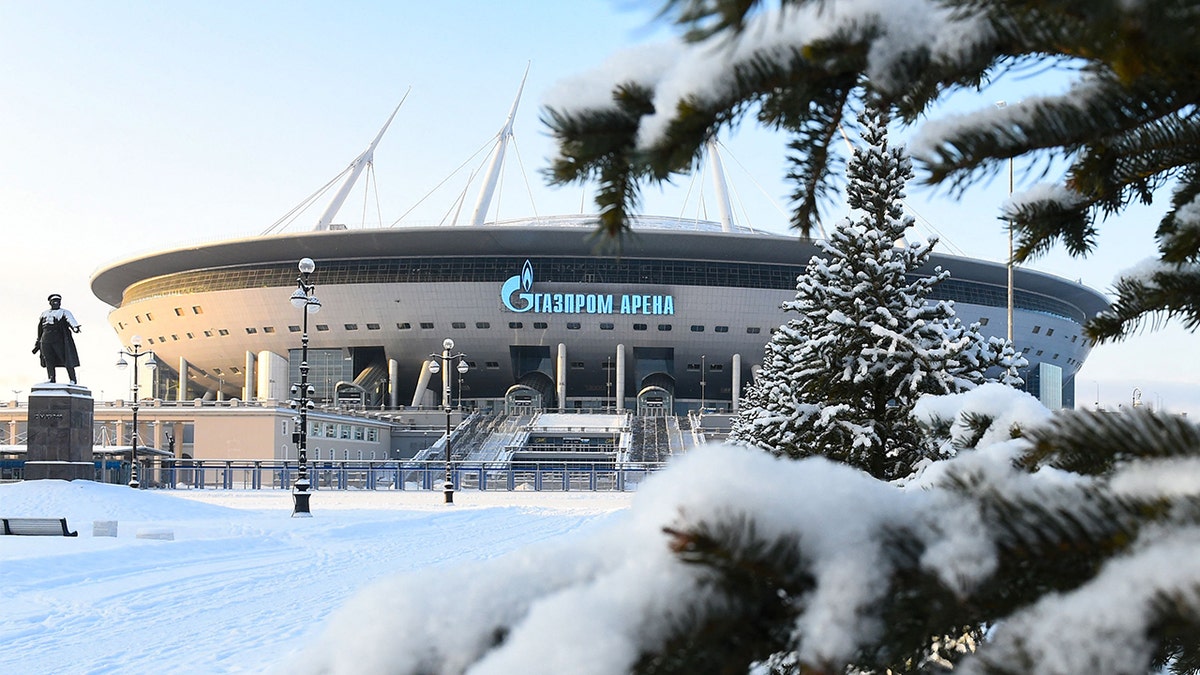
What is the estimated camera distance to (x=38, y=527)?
19406 mm

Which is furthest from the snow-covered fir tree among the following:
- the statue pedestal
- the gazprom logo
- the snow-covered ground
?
the gazprom logo

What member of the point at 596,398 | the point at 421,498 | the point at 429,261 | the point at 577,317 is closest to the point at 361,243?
the point at 429,261

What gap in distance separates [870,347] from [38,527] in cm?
1638

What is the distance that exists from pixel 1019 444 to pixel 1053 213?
74cm

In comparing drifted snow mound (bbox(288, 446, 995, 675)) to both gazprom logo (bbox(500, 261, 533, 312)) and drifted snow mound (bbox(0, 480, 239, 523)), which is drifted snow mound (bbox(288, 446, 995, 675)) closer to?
drifted snow mound (bbox(0, 480, 239, 523))

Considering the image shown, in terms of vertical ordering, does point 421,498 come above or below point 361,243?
below

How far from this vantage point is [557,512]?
31.2 m

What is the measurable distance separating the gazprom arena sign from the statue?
54.8 meters

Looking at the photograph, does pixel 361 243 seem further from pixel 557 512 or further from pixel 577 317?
pixel 557 512

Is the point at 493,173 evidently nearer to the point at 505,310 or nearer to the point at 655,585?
the point at 505,310

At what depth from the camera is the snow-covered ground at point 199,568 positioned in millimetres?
9516

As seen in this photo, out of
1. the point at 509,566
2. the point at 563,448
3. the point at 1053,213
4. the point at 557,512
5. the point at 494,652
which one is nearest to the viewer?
the point at 494,652

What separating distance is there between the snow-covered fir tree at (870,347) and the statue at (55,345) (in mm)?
25748

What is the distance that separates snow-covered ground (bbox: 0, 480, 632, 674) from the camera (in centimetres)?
952
